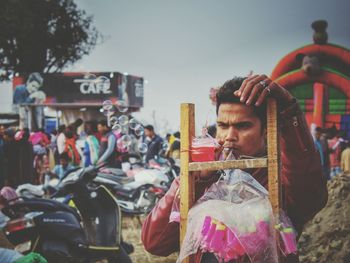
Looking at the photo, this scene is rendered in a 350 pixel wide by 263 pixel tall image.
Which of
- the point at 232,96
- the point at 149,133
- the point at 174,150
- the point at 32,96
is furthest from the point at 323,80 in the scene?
the point at 32,96

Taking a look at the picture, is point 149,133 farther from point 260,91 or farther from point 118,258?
point 260,91

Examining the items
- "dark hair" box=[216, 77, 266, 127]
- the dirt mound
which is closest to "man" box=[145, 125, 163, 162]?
the dirt mound

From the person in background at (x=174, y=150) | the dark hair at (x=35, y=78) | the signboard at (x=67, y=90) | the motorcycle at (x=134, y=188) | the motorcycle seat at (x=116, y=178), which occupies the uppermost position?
the dark hair at (x=35, y=78)

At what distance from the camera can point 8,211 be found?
13.8 feet

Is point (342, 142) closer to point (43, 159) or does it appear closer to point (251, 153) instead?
point (43, 159)

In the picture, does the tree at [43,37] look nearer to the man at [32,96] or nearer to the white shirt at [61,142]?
the man at [32,96]

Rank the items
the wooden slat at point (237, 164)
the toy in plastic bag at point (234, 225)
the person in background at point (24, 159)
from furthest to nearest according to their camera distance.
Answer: the person in background at point (24, 159) → the wooden slat at point (237, 164) → the toy in plastic bag at point (234, 225)

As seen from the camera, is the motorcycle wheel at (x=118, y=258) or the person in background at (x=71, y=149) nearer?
the motorcycle wheel at (x=118, y=258)

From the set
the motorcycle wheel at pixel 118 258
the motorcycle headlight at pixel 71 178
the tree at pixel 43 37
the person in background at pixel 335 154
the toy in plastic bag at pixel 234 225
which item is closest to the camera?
the toy in plastic bag at pixel 234 225

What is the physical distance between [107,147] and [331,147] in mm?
6077

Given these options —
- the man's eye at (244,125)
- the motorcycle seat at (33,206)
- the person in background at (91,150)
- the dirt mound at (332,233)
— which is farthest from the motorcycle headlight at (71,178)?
the person in background at (91,150)

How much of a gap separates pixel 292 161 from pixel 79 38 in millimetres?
23598

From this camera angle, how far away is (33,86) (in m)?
22.3

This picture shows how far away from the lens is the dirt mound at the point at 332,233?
430cm
